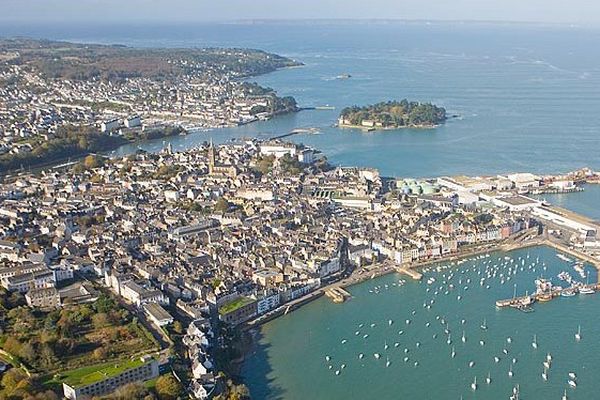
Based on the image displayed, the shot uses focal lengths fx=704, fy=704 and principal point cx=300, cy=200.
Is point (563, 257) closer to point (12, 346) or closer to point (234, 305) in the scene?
point (234, 305)

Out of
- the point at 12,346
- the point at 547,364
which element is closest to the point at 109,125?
the point at 12,346

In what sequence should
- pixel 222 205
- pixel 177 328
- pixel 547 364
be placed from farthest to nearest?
pixel 222 205 < pixel 177 328 < pixel 547 364

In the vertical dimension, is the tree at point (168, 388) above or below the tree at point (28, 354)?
below

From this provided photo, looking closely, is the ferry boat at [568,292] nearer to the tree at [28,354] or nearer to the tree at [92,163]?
the tree at [28,354]

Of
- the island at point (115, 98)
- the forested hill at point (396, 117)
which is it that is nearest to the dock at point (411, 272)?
the island at point (115, 98)

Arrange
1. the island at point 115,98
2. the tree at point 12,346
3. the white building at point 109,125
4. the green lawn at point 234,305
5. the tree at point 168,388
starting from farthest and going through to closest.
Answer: the white building at point 109,125, the island at point 115,98, the green lawn at point 234,305, the tree at point 12,346, the tree at point 168,388

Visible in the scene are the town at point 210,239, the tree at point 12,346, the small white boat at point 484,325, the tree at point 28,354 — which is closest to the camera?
the tree at point 28,354

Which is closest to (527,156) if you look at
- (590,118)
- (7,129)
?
(590,118)
